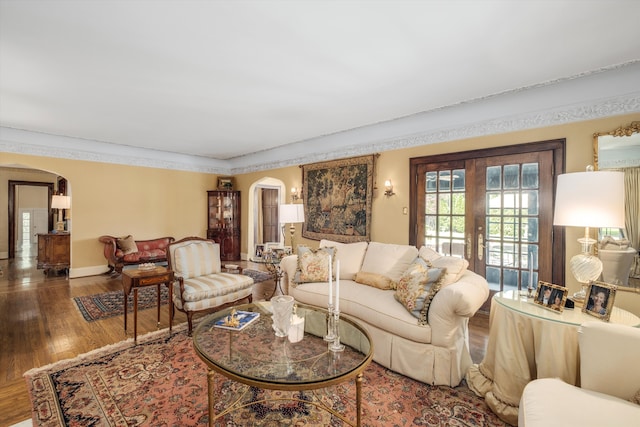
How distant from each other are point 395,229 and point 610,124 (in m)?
2.69

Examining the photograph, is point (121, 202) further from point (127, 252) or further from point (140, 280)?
point (140, 280)

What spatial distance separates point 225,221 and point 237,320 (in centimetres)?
589

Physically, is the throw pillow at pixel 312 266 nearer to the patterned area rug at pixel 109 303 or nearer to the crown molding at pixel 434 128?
the patterned area rug at pixel 109 303

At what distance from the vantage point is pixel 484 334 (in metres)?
3.21

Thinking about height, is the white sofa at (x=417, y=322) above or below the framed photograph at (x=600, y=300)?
below

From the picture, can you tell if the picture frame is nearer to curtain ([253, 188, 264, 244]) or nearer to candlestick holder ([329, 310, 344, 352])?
curtain ([253, 188, 264, 244])

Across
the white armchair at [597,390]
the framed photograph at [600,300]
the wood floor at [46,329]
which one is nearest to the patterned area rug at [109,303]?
the wood floor at [46,329]

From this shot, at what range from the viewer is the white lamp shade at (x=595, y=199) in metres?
1.89

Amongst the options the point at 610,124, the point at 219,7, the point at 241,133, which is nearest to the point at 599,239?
the point at 610,124

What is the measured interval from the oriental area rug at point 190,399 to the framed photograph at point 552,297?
81 centimetres

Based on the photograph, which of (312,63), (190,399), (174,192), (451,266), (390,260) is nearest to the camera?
(190,399)

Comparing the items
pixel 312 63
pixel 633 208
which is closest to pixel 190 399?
pixel 312 63

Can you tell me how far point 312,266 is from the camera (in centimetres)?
346

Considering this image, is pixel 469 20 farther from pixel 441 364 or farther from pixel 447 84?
pixel 441 364
